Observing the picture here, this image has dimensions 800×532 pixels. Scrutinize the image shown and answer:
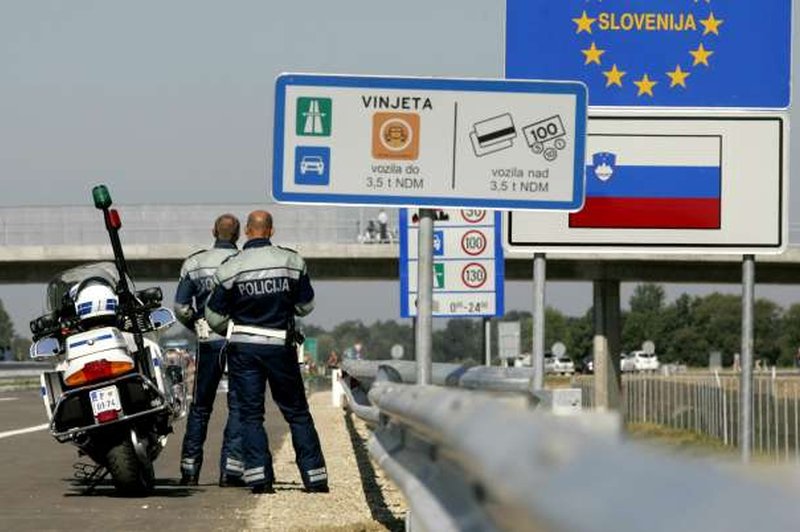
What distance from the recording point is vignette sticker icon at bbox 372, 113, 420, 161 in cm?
829

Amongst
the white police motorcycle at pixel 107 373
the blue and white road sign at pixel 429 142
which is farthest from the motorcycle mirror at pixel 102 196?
the blue and white road sign at pixel 429 142

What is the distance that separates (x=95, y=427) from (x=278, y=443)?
8062 millimetres

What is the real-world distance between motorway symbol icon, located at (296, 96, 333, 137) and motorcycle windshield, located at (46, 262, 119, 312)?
3595mm

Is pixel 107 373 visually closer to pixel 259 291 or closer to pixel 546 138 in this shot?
pixel 259 291

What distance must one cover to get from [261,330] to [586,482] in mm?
9221

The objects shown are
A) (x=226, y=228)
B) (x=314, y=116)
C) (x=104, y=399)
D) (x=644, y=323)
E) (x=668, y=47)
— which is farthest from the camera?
(x=644, y=323)

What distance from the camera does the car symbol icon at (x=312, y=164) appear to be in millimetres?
8453

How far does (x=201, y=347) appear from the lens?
12.2 meters

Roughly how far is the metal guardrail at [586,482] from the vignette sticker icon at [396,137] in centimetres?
412

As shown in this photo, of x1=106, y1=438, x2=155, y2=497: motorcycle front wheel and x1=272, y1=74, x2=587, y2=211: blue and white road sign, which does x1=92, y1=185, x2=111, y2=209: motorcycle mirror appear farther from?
x1=272, y1=74, x2=587, y2=211: blue and white road sign

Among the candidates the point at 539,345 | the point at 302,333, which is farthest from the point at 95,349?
the point at 539,345

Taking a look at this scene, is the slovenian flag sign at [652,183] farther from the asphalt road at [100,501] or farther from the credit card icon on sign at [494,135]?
the asphalt road at [100,501]

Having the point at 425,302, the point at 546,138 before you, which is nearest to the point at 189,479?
the point at 425,302

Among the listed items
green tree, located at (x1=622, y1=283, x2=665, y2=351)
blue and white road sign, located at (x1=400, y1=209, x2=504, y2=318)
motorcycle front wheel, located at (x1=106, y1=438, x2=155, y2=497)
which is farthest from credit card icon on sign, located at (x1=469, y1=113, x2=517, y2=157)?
green tree, located at (x1=622, y1=283, x2=665, y2=351)
